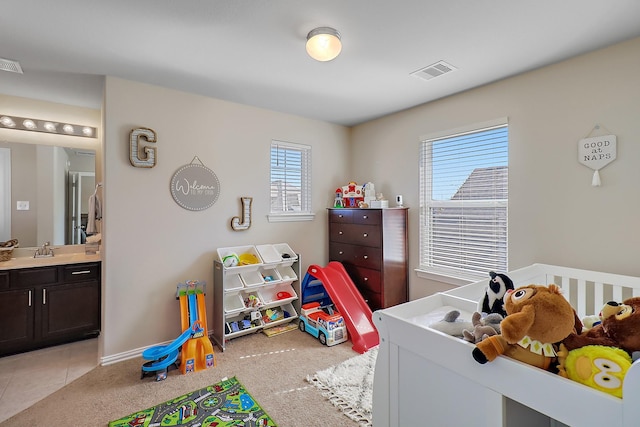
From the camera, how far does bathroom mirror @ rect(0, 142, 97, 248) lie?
10.00ft

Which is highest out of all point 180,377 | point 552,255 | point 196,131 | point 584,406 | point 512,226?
point 196,131

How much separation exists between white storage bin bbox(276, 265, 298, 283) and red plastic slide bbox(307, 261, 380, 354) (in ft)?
0.68

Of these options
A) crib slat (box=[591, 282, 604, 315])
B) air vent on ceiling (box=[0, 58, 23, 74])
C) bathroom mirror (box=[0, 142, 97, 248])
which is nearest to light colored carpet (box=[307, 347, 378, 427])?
crib slat (box=[591, 282, 604, 315])

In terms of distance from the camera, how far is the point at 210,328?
312 centimetres

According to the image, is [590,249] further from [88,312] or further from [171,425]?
[88,312]

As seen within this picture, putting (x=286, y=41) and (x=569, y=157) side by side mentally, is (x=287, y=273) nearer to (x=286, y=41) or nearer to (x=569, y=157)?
(x=286, y=41)

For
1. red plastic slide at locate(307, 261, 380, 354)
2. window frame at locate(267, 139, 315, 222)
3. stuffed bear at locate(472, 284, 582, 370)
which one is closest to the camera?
stuffed bear at locate(472, 284, 582, 370)

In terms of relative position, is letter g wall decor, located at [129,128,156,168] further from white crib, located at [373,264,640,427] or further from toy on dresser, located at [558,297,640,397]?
toy on dresser, located at [558,297,640,397]

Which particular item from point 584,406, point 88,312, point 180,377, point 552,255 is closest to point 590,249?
point 552,255

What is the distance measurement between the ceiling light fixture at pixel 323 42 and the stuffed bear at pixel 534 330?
180 centimetres

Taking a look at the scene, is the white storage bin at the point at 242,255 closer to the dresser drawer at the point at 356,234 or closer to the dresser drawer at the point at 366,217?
the dresser drawer at the point at 356,234

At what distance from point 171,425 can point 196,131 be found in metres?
2.54

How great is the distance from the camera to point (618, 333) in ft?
3.15

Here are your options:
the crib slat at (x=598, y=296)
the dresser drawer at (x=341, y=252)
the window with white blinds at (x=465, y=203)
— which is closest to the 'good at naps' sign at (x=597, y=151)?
the window with white blinds at (x=465, y=203)
